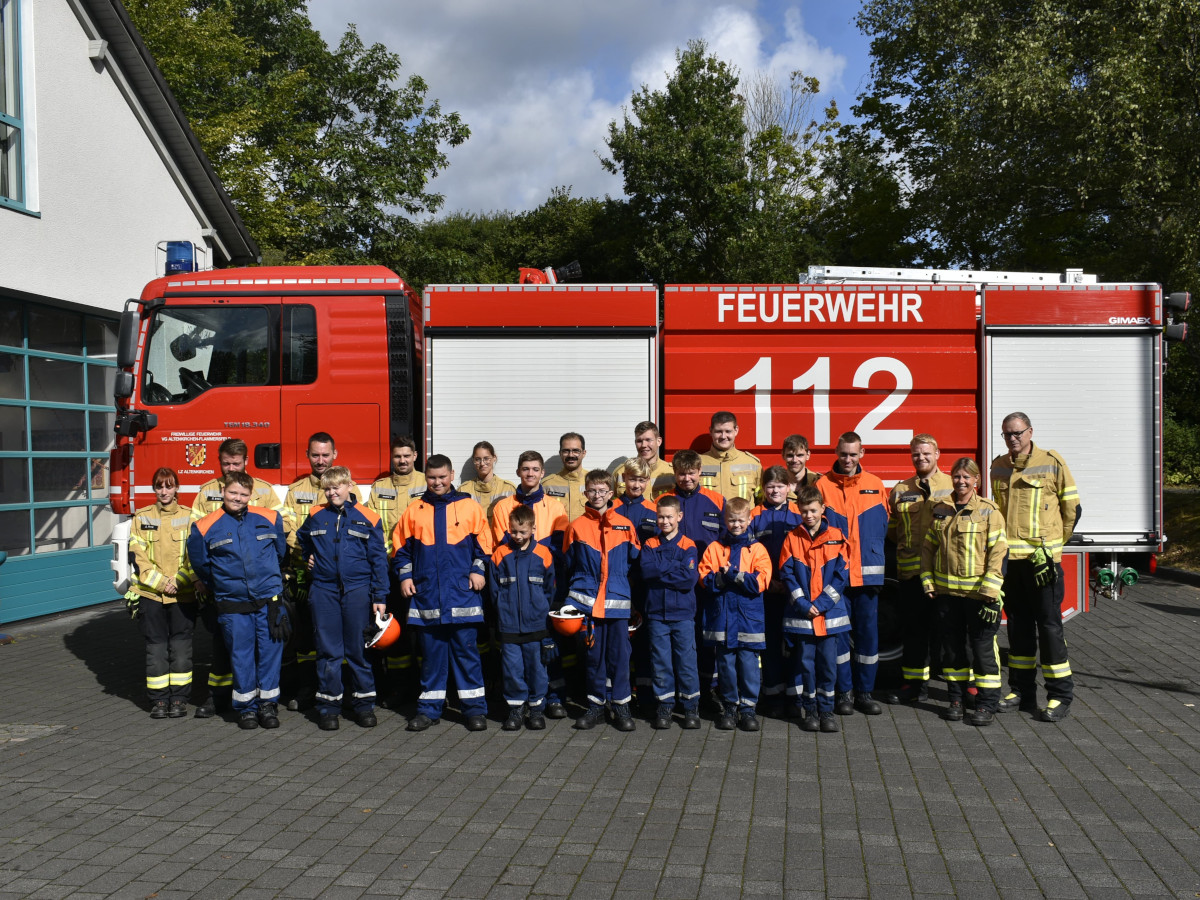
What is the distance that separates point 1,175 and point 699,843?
1035cm

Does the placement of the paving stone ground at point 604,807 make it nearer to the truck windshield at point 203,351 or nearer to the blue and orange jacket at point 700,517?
the blue and orange jacket at point 700,517

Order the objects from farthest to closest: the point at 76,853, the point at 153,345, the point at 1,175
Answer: the point at 1,175, the point at 153,345, the point at 76,853

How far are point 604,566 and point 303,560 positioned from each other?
2.20m

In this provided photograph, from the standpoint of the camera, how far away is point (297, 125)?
24.1 metres

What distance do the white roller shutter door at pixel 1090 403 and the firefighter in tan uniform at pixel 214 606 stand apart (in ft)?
18.2

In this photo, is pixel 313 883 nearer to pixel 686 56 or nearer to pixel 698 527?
pixel 698 527

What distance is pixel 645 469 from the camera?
6719 millimetres

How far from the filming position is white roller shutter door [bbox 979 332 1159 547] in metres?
7.57

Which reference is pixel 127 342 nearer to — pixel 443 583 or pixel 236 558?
pixel 236 558

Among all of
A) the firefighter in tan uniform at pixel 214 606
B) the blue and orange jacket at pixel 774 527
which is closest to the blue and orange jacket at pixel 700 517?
the blue and orange jacket at pixel 774 527

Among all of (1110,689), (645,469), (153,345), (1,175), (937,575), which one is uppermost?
(1,175)

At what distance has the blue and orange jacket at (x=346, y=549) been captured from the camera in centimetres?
639

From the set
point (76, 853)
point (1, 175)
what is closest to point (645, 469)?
point (76, 853)

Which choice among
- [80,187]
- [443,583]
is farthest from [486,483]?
[80,187]
